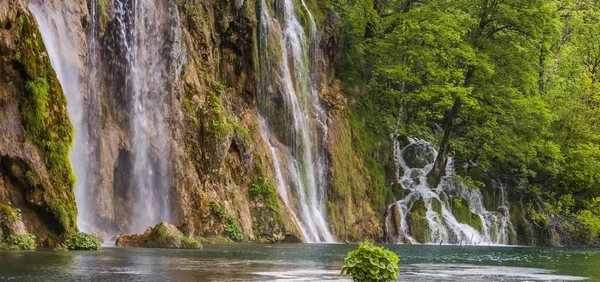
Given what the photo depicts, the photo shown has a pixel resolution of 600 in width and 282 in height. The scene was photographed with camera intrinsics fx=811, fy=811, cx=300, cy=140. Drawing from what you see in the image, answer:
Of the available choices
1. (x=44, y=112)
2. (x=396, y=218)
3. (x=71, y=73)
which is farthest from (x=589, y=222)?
(x=44, y=112)

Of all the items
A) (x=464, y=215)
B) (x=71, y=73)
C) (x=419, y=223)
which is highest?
(x=71, y=73)

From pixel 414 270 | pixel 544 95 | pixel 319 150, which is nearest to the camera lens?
pixel 414 270

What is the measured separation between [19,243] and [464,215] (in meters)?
31.1

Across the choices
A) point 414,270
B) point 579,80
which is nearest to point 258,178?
point 414,270

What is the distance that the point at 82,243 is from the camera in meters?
21.6

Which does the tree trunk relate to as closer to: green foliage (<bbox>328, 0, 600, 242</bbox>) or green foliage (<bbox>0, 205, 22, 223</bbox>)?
green foliage (<bbox>328, 0, 600, 242</bbox>)

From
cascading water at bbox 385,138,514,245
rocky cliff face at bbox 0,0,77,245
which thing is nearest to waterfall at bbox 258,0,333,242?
cascading water at bbox 385,138,514,245

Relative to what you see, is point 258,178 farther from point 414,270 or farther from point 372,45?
point 414,270

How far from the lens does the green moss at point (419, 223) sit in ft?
141

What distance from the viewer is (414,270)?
1858 cm

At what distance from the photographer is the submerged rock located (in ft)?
82.5

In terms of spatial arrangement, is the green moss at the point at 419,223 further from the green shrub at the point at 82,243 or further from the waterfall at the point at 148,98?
the green shrub at the point at 82,243

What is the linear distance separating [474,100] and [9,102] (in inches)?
1192

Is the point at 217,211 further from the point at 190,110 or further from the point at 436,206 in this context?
the point at 436,206
